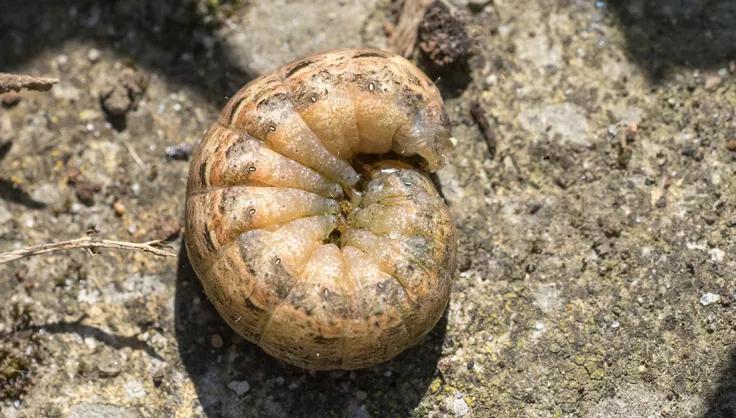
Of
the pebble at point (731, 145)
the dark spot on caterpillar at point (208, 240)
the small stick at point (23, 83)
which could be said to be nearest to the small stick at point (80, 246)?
the dark spot on caterpillar at point (208, 240)

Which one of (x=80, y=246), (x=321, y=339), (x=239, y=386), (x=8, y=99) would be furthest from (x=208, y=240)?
(x=8, y=99)

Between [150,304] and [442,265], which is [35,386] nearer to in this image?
[150,304]

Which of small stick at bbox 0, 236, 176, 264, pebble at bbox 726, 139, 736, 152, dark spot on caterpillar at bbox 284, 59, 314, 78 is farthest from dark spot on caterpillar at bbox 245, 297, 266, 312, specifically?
pebble at bbox 726, 139, 736, 152

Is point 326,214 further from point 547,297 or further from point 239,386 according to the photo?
point 547,297

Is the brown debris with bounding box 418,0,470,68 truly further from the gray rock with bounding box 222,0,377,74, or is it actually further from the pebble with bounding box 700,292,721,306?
the pebble with bounding box 700,292,721,306

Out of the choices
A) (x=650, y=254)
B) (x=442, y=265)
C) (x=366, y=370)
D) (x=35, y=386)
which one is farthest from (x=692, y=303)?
(x=35, y=386)
